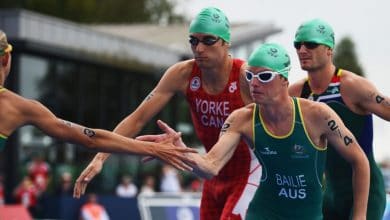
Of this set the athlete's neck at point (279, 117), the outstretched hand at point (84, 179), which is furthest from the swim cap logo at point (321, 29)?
the outstretched hand at point (84, 179)

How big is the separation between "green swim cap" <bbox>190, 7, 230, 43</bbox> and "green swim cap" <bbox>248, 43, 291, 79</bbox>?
2.90 feet

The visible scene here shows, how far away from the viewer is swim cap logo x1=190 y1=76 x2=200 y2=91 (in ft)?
31.7

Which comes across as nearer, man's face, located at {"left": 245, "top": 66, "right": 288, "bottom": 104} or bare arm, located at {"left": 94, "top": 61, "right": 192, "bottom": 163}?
man's face, located at {"left": 245, "top": 66, "right": 288, "bottom": 104}

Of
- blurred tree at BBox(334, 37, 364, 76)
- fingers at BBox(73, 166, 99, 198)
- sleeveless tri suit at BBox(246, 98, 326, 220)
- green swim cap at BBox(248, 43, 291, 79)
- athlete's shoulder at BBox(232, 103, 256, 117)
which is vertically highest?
green swim cap at BBox(248, 43, 291, 79)

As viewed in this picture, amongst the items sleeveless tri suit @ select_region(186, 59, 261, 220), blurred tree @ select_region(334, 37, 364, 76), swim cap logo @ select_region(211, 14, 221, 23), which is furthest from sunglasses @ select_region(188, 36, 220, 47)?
blurred tree @ select_region(334, 37, 364, 76)

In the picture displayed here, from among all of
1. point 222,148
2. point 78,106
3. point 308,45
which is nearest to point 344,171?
point 308,45

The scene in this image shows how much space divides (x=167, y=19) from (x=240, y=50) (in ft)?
134

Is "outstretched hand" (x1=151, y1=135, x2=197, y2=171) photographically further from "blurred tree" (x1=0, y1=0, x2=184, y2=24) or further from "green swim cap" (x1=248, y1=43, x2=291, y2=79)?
"blurred tree" (x1=0, y1=0, x2=184, y2=24)

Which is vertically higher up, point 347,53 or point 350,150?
point 350,150

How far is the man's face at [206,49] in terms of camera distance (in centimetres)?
942

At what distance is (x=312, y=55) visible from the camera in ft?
31.2

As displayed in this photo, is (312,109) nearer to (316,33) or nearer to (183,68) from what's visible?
(316,33)

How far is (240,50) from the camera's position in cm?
4956

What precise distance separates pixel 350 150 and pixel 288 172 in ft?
1.74
